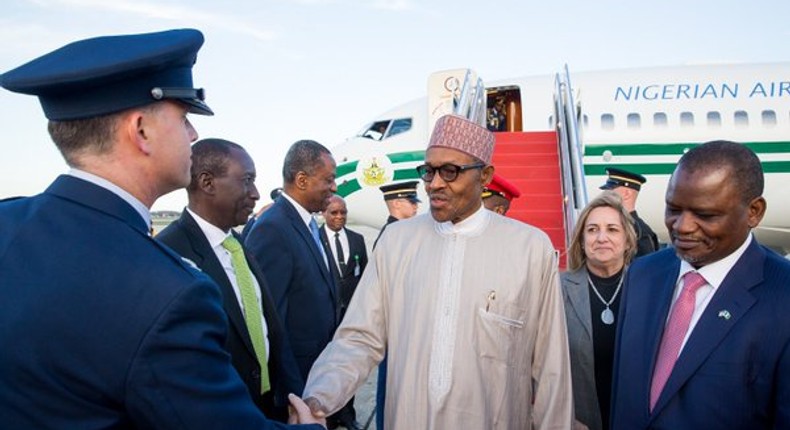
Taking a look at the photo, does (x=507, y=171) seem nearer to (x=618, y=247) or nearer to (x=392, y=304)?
(x=618, y=247)

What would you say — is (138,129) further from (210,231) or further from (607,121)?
(607,121)

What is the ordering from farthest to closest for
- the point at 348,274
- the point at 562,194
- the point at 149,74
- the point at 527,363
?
1. the point at 562,194
2. the point at 348,274
3. the point at 527,363
4. the point at 149,74

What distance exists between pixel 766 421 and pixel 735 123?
11.7 m

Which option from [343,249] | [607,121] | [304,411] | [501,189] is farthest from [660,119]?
[304,411]

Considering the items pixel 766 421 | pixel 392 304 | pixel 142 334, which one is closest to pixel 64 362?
pixel 142 334

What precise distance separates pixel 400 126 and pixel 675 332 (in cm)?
1076

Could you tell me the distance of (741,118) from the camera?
38.5 ft

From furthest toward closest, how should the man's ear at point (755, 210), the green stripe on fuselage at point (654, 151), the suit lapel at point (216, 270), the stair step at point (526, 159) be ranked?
1. the green stripe on fuselage at point (654, 151)
2. the stair step at point (526, 159)
3. the suit lapel at point (216, 270)
4. the man's ear at point (755, 210)

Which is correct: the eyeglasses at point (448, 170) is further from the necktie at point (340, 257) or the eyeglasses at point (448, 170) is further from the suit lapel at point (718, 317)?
the necktie at point (340, 257)

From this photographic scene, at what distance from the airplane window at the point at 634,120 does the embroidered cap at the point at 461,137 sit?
1001 centimetres

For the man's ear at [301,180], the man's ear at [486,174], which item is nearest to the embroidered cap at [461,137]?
the man's ear at [486,174]

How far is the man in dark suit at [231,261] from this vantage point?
8.60 ft

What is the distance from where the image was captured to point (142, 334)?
3.90ft

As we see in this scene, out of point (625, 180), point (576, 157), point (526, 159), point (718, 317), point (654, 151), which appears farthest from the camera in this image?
point (654, 151)
